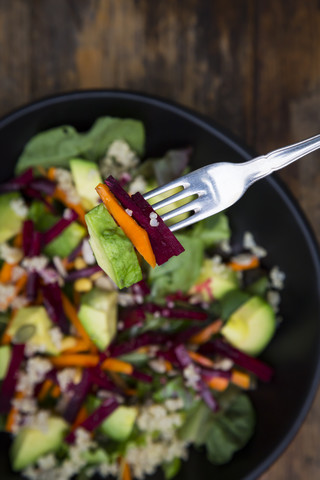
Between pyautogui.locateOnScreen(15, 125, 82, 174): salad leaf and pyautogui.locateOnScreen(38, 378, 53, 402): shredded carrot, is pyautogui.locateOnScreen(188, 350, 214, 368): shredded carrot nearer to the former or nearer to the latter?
pyautogui.locateOnScreen(38, 378, 53, 402): shredded carrot

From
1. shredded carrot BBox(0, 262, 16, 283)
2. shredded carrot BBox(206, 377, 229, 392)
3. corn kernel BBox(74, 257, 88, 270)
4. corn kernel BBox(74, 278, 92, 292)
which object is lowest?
shredded carrot BBox(206, 377, 229, 392)

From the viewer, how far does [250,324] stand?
1.56 m

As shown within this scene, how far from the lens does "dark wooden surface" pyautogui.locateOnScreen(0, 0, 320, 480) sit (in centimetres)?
178

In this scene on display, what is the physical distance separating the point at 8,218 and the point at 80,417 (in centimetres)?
62

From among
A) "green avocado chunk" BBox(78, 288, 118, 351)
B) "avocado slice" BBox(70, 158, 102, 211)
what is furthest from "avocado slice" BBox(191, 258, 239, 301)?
"avocado slice" BBox(70, 158, 102, 211)

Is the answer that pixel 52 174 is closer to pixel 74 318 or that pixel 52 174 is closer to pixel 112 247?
pixel 74 318

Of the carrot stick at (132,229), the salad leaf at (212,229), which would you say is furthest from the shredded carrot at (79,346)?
the carrot stick at (132,229)

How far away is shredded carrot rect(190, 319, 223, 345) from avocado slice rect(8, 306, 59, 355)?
0.41 meters

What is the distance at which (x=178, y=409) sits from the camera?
1.60 metres

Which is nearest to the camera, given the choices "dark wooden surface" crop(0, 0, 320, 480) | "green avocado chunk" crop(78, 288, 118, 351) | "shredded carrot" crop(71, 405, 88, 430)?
"green avocado chunk" crop(78, 288, 118, 351)

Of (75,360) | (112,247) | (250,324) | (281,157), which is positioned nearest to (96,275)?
(75,360)

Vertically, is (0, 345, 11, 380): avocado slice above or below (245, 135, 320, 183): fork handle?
above

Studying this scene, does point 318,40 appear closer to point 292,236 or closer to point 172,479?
point 292,236

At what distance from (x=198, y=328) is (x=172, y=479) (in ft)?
1.52
